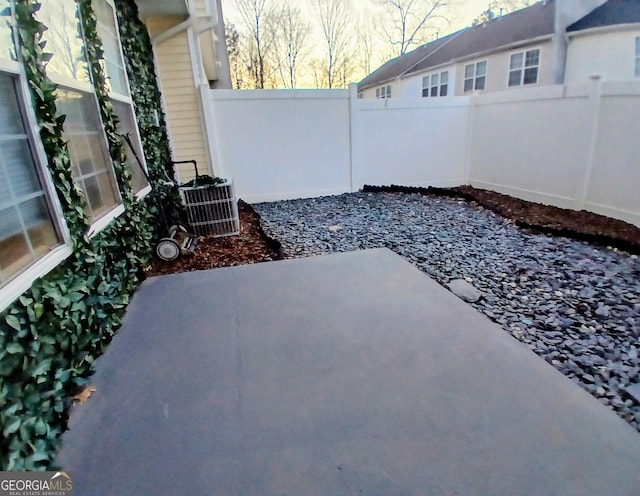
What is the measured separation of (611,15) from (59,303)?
13.8 meters

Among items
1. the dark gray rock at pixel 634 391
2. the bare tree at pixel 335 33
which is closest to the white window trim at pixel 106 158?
the dark gray rock at pixel 634 391

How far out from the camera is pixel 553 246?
385 centimetres

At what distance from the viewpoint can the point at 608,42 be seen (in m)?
9.57

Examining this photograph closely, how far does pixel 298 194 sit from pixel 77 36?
4.24 metres

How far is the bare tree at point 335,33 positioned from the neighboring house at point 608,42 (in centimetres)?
932

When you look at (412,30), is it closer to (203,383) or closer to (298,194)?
(298,194)

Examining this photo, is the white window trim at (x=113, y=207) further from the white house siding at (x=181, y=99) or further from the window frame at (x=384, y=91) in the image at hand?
the window frame at (x=384, y=91)

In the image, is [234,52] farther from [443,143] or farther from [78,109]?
[78,109]

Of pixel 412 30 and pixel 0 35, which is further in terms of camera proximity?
pixel 412 30

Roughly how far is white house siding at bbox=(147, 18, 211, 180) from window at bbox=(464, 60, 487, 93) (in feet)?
36.5

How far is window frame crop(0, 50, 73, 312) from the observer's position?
1.54 meters

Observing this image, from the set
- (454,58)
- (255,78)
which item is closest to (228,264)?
(454,58)

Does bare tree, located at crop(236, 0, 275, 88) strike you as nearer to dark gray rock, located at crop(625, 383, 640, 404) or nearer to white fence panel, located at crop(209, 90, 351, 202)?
white fence panel, located at crop(209, 90, 351, 202)

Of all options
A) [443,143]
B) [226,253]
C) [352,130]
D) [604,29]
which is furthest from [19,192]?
[604,29]
